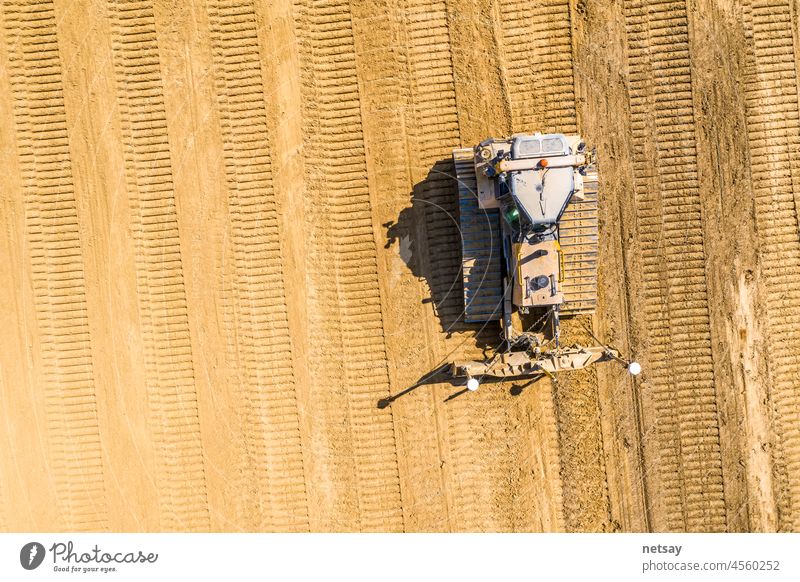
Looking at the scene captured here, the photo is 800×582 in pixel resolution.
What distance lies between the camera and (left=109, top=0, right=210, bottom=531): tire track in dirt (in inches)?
288

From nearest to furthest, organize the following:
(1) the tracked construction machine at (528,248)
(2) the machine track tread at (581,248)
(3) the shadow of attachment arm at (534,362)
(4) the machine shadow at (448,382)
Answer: (1) the tracked construction machine at (528,248) → (3) the shadow of attachment arm at (534,362) → (2) the machine track tread at (581,248) → (4) the machine shadow at (448,382)

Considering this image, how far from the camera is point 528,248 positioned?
6918mm

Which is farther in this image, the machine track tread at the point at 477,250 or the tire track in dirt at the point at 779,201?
the tire track in dirt at the point at 779,201

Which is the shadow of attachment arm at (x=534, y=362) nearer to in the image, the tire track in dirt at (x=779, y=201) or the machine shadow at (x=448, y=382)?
the machine shadow at (x=448, y=382)

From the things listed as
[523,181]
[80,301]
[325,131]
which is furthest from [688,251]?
[80,301]

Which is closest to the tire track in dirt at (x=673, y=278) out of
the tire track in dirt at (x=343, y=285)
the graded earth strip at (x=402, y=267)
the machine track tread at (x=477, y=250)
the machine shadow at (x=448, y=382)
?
the machine shadow at (x=448, y=382)

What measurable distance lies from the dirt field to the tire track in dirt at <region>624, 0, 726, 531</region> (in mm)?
33

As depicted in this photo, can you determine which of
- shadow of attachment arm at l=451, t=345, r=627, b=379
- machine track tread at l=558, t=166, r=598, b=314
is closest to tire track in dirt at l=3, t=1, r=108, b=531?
shadow of attachment arm at l=451, t=345, r=627, b=379

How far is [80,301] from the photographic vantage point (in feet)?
24.2

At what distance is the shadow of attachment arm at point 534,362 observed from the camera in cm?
704

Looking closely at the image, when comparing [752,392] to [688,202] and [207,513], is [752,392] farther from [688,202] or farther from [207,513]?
[207,513]

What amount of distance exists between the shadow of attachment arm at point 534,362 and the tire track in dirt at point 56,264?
4.76 meters

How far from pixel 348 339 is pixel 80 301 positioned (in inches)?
134

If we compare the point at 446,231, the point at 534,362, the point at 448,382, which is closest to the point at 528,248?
the point at 446,231
